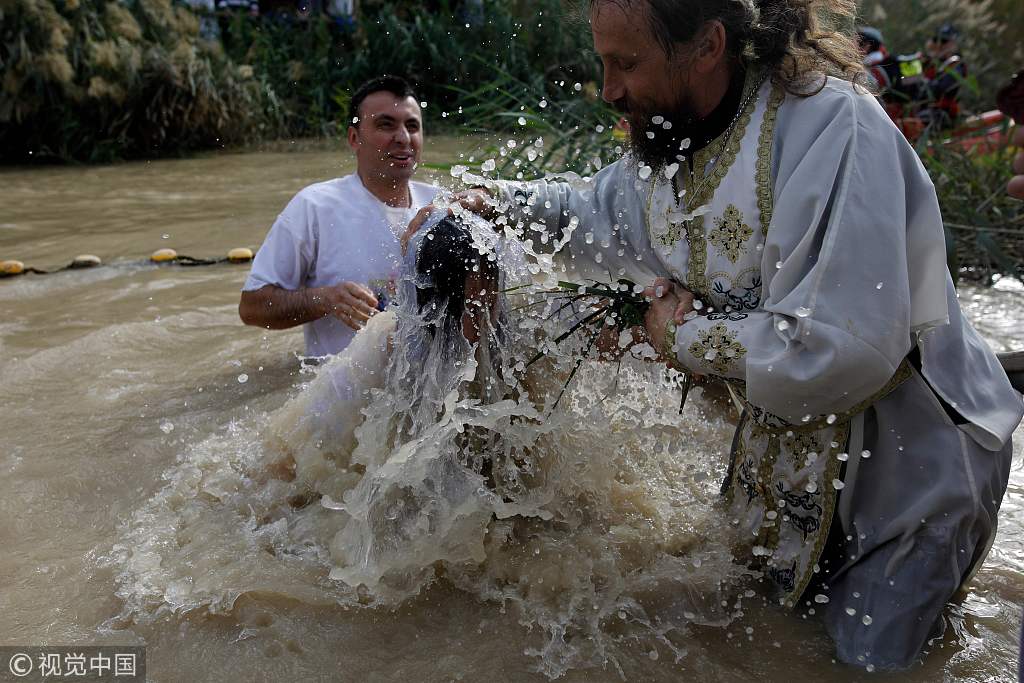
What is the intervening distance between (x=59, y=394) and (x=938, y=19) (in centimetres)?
738

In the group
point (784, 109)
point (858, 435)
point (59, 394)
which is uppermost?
point (784, 109)

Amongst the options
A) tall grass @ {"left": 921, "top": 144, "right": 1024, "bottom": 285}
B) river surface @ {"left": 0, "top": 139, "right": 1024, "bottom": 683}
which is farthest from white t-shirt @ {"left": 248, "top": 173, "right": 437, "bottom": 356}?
tall grass @ {"left": 921, "top": 144, "right": 1024, "bottom": 285}

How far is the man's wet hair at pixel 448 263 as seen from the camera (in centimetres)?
250

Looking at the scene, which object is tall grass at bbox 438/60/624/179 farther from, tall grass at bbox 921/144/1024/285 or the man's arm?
tall grass at bbox 921/144/1024/285

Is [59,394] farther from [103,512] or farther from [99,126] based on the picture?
[99,126]

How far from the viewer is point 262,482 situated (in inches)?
129

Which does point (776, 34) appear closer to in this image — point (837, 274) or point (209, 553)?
point (837, 274)

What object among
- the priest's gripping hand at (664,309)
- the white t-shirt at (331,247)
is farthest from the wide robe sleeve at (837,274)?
the white t-shirt at (331,247)

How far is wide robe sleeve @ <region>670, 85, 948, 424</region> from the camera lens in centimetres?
195

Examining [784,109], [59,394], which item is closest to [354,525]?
[784,109]

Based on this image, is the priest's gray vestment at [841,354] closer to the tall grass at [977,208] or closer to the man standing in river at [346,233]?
the man standing in river at [346,233]

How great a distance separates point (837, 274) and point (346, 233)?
2545 millimetres

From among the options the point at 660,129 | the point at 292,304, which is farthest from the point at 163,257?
the point at 660,129

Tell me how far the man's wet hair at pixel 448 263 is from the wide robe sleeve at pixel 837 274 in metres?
0.67
